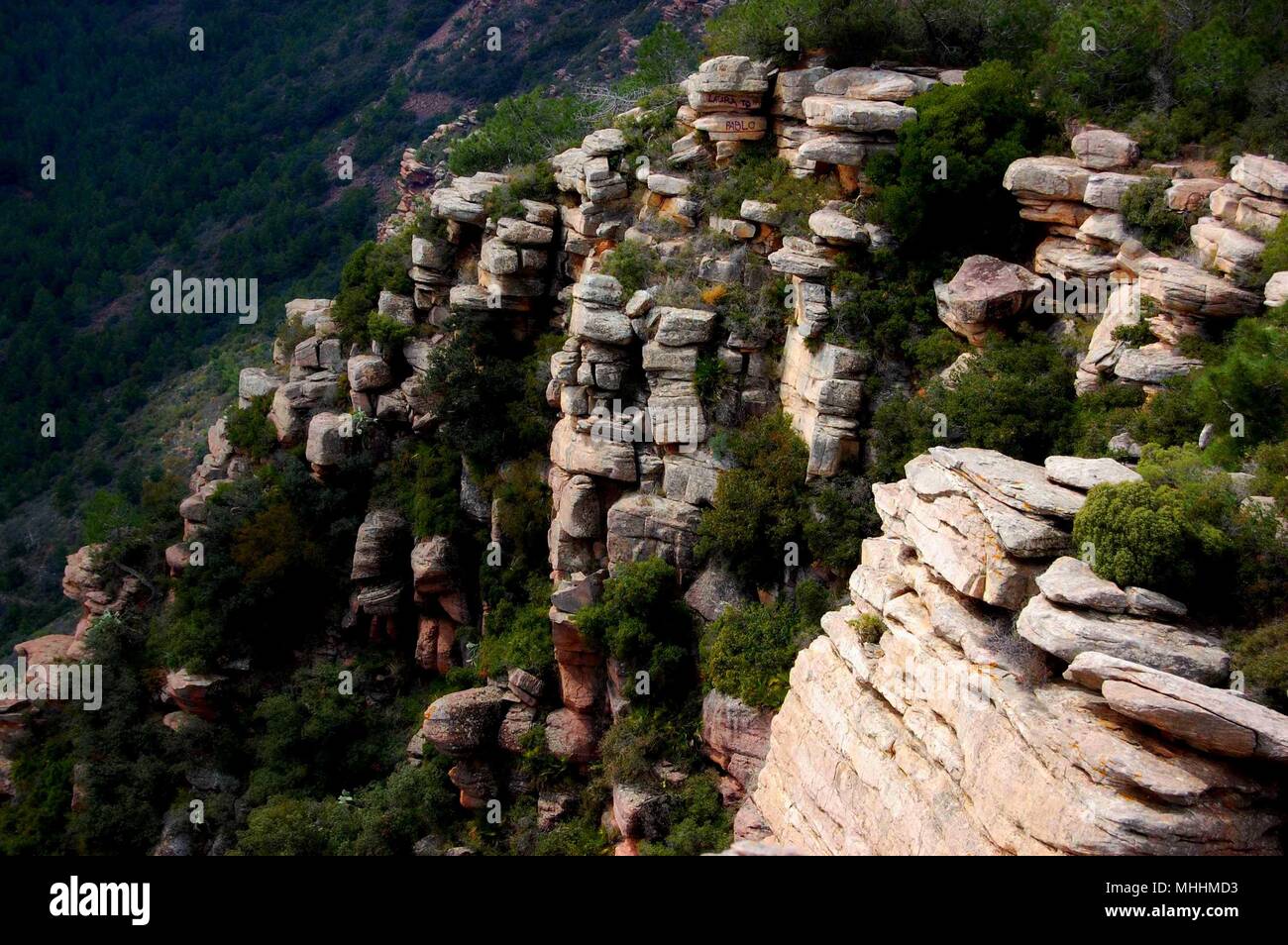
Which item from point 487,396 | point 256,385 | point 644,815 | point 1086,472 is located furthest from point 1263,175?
point 256,385

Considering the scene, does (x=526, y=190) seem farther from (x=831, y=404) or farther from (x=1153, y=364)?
(x=1153, y=364)

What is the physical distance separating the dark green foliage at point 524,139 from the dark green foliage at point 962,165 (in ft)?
46.5

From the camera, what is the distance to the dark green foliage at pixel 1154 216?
22.2 m

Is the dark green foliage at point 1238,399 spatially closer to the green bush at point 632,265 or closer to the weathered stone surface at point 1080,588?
the weathered stone surface at point 1080,588

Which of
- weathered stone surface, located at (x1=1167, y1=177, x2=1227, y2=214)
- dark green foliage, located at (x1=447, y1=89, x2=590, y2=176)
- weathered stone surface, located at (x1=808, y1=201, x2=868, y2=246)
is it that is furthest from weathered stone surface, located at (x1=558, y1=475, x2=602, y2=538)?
weathered stone surface, located at (x1=1167, y1=177, x2=1227, y2=214)

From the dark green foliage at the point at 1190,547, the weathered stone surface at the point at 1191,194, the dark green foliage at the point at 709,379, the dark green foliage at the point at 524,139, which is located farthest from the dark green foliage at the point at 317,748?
the weathered stone surface at the point at 1191,194

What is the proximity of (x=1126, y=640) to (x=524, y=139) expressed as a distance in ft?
Result: 96.3

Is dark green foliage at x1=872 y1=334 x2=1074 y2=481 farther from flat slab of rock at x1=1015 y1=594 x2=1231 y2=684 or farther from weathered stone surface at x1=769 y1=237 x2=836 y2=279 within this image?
flat slab of rock at x1=1015 y1=594 x2=1231 y2=684

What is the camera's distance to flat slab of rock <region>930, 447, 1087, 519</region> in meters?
16.3

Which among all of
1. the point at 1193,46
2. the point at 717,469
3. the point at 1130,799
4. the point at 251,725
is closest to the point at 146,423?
the point at 251,725

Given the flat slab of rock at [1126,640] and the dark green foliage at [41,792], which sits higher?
the flat slab of rock at [1126,640]

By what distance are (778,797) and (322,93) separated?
7335cm

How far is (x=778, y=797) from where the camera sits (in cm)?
2031

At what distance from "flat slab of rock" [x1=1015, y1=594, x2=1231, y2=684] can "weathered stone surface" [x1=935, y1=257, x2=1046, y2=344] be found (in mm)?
10621
